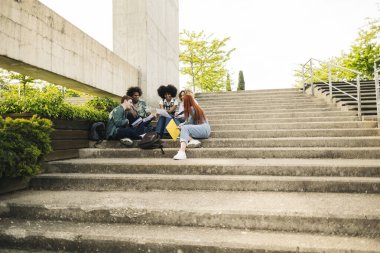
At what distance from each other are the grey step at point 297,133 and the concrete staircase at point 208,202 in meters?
0.50

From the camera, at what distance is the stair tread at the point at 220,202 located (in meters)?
2.28

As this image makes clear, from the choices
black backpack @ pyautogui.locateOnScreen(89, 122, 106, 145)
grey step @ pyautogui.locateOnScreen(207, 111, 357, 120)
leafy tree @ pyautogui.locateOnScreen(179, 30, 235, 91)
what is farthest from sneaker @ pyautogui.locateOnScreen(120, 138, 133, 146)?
leafy tree @ pyautogui.locateOnScreen(179, 30, 235, 91)

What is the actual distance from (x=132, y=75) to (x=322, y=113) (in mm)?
4561

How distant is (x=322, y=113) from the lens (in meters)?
5.91

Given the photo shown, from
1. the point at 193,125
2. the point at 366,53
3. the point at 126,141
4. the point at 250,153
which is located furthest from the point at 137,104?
the point at 366,53

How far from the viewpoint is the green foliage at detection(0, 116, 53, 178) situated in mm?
2768

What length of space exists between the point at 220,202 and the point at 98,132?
2970 millimetres

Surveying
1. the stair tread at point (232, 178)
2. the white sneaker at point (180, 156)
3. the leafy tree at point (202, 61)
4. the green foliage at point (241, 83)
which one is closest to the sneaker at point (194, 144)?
the white sneaker at point (180, 156)

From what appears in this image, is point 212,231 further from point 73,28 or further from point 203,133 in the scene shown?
point 73,28

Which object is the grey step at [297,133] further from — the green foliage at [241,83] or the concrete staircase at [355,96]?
the green foliage at [241,83]

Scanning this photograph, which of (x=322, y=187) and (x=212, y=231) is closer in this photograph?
(x=212, y=231)

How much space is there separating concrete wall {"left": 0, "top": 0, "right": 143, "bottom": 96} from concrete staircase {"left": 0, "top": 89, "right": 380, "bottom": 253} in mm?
1333

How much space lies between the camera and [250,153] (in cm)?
389

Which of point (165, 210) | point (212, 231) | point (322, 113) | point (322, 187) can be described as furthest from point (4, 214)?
point (322, 113)
